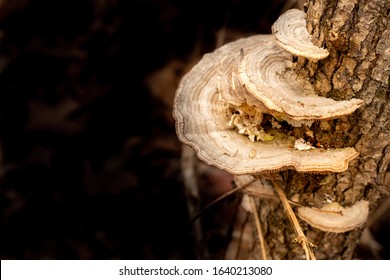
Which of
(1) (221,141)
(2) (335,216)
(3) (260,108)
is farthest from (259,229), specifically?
(3) (260,108)

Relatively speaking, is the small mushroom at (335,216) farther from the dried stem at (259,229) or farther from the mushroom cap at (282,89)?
the mushroom cap at (282,89)

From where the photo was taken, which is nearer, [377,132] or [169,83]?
[377,132]

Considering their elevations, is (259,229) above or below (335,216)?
below

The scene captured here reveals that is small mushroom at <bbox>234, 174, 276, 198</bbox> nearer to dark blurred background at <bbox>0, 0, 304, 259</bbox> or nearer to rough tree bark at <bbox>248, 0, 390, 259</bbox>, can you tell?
rough tree bark at <bbox>248, 0, 390, 259</bbox>

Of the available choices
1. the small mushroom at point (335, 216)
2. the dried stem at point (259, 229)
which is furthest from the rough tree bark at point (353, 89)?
the dried stem at point (259, 229)

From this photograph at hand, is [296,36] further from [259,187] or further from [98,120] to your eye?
[98,120]

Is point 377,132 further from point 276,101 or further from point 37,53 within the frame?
point 37,53
